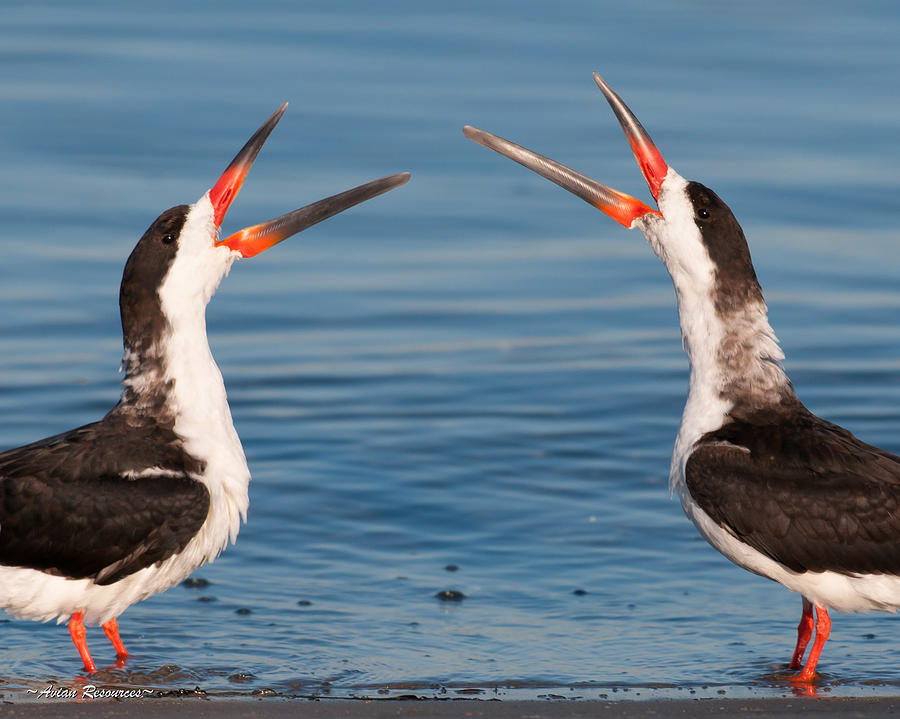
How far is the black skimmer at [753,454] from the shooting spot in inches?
293

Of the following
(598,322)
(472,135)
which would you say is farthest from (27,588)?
(598,322)

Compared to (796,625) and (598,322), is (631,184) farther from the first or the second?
(796,625)

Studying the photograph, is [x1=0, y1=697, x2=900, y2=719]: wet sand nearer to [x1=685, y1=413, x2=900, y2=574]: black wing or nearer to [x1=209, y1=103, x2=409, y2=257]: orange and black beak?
[x1=685, y1=413, x2=900, y2=574]: black wing

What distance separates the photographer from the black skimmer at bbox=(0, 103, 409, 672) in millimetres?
7445

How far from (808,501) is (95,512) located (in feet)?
11.0

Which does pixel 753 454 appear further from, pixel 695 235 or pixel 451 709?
pixel 451 709

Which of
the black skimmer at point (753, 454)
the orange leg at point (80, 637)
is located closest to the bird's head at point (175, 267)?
the orange leg at point (80, 637)

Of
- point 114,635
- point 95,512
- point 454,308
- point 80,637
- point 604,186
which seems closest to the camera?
point 95,512

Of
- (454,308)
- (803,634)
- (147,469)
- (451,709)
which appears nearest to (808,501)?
(803,634)

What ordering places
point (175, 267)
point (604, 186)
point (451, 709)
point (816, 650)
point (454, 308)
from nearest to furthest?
point (451, 709) < point (816, 650) < point (175, 267) < point (604, 186) < point (454, 308)

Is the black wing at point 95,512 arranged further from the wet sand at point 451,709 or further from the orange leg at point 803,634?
the orange leg at point 803,634

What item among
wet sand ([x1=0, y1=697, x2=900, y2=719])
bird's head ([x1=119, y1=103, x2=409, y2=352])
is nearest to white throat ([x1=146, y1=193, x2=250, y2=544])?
bird's head ([x1=119, y1=103, x2=409, y2=352])

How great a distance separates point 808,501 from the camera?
7465mm

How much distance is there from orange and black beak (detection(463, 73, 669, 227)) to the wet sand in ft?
8.98
